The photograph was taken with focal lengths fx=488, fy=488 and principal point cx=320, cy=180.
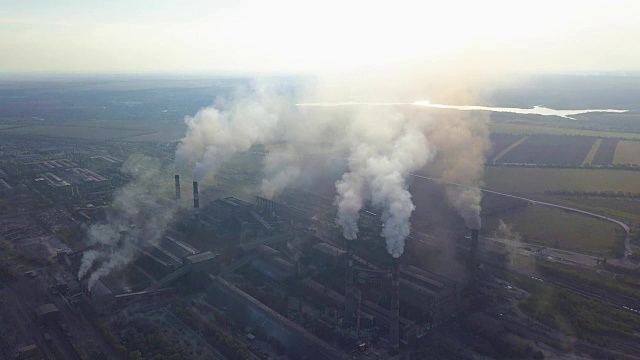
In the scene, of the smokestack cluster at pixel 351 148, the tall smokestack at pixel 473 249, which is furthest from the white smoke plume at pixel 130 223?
the tall smokestack at pixel 473 249

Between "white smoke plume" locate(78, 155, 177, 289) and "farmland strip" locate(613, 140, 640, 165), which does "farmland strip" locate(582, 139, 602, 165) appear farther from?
"white smoke plume" locate(78, 155, 177, 289)

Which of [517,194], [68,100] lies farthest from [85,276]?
[68,100]

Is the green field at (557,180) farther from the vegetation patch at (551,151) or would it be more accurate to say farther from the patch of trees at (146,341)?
the patch of trees at (146,341)

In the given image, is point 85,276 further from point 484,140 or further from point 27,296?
point 484,140

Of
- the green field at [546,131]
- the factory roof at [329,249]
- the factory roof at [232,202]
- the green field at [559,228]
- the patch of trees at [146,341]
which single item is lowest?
the patch of trees at [146,341]

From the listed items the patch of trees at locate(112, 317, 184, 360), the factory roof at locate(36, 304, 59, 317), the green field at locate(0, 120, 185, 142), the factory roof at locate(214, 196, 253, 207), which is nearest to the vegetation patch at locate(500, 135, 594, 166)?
the factory roof at locate(214, 196, 253, 207)

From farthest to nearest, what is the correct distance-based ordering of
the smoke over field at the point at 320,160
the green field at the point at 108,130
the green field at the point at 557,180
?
1. the green field at the point at 108,130
2. the green field at the point at 557,180
3. the smoke over field at the point at 320,160

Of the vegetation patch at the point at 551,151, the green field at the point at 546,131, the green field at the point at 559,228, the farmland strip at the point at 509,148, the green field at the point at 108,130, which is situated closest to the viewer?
the green field at the point at 559,228
